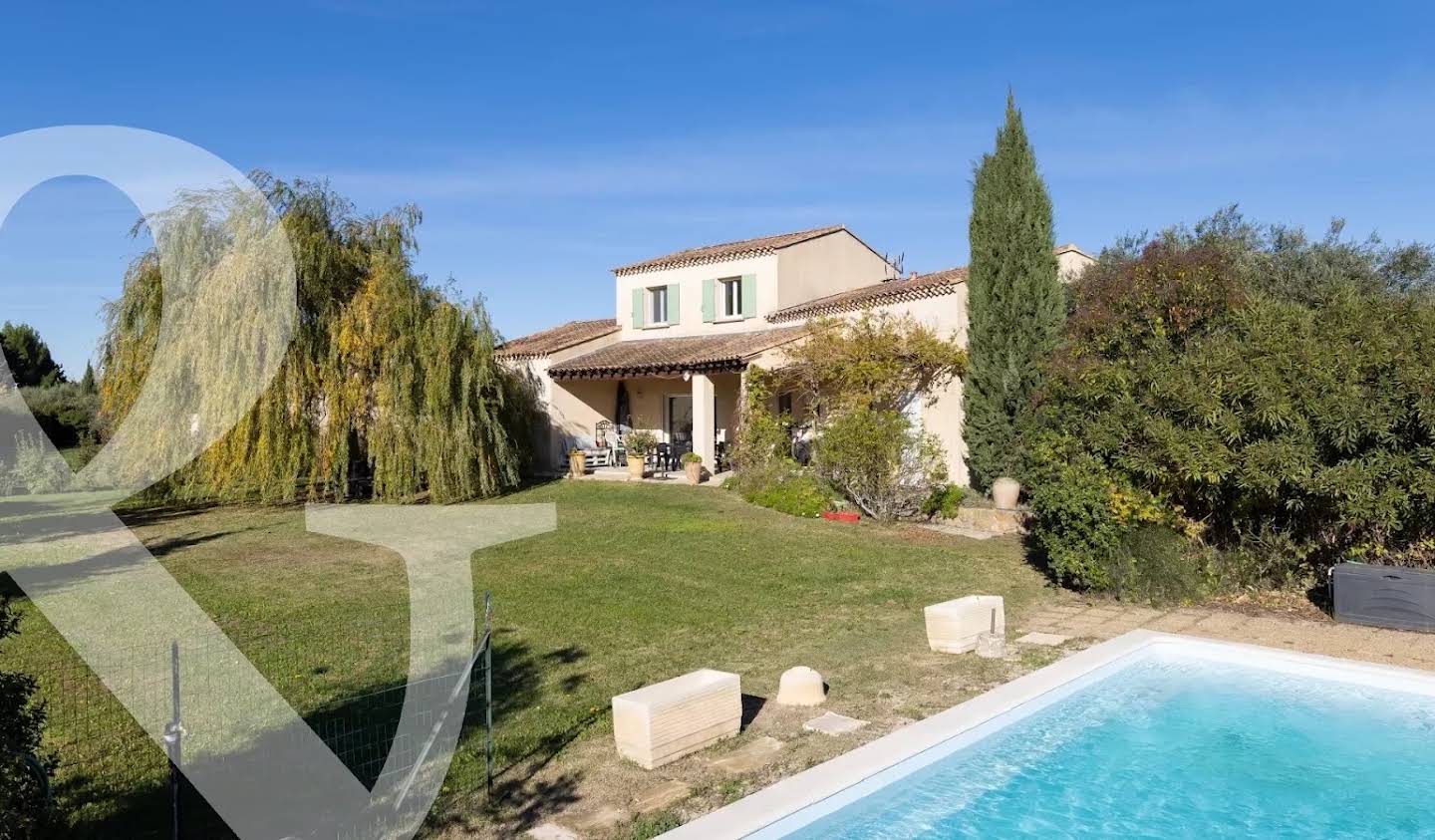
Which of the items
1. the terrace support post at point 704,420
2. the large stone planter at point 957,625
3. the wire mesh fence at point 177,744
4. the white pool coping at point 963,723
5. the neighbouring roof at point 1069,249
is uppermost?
the neighbouring roof at point 1069,249

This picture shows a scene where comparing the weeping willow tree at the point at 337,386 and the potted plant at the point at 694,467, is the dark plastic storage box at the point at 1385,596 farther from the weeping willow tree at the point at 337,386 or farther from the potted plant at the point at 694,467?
the weeping willow tree at the point at 337,386

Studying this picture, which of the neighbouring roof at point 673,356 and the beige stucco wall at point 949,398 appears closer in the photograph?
the beige stucco wall at point 949,398

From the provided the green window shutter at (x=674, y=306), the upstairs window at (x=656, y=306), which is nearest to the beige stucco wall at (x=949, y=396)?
the green window shutter at (x=674, y=306)

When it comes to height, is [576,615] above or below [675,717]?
below

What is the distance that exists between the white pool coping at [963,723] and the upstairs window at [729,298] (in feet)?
61.1

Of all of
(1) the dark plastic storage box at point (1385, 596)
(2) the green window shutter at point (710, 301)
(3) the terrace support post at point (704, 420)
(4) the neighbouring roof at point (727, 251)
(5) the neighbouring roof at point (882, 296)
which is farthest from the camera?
(2) the green window shutter at point (710, 301)

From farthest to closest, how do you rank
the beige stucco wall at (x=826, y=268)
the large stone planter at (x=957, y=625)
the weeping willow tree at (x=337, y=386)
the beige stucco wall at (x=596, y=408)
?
the beige stucco wall at (x=596, y=408)
the beige stucco wall at (x=826, y=268)
the weeping willow tree at (x=337, y=386)
the large stone planter at (x=957, y=625)

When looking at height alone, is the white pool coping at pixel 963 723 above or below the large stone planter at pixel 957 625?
below

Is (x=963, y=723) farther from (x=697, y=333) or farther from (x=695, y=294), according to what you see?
(x=695, y=294)

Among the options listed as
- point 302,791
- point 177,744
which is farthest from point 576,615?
point 177,744

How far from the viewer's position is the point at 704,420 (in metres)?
23.5

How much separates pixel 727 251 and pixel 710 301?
158 cm

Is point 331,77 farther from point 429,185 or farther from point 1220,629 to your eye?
point 1220,629

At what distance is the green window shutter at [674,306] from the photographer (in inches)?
1097
